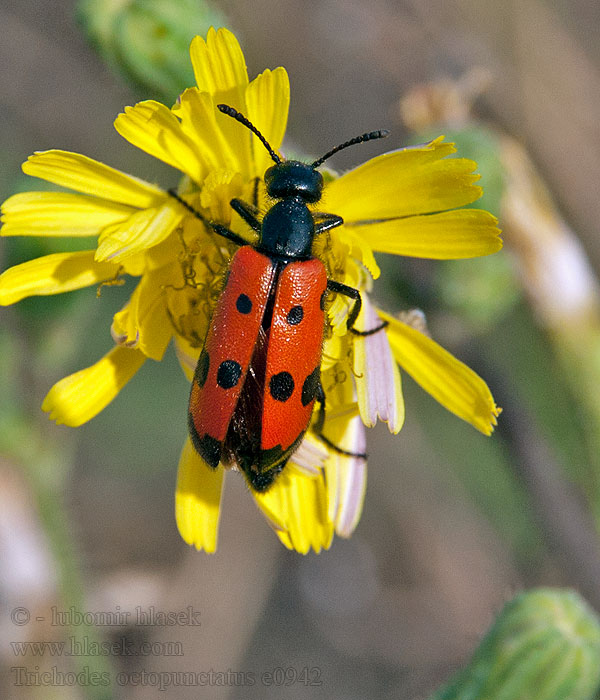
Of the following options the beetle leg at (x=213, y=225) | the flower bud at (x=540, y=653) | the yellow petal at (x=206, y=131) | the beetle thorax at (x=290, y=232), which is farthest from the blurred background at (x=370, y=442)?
the yellow petal at (x=206, y=131)

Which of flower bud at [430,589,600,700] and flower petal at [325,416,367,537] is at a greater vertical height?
flower petal at [325,416,367,537]

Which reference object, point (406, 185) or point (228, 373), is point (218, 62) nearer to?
point (406, 185)

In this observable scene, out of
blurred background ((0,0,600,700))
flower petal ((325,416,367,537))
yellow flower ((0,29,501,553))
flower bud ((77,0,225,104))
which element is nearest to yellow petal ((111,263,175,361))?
yellow flower ((0,29,501,553))

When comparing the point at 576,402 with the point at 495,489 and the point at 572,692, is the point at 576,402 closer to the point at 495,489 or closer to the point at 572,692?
the point at 495,489

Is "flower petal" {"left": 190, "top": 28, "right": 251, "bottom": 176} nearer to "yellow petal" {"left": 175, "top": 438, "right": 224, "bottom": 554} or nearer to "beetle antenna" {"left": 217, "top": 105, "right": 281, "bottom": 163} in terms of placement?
"beetle antenna" {"left": 217, "top": 105, "right": 281, "bottom": 163}

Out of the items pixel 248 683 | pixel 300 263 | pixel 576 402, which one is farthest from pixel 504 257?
pixel 248 683
